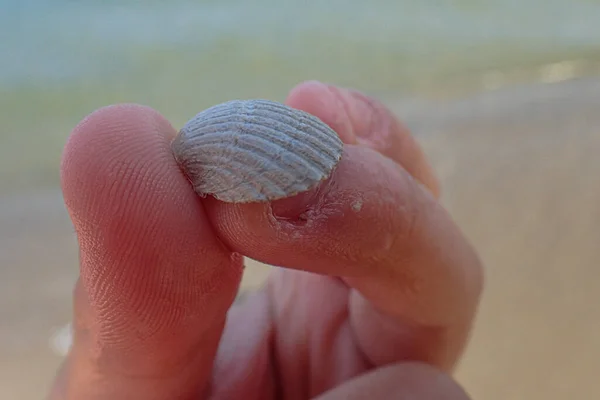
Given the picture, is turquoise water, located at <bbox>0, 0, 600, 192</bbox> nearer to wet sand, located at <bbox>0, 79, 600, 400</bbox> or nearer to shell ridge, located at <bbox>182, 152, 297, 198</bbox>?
wet sand, located at <bbox>0, 79, 600, 400</bbox>

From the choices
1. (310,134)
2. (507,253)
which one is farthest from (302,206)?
→ (507,253)

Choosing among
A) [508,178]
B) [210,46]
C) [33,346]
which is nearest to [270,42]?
[210,46]

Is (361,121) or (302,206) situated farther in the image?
(361,121)

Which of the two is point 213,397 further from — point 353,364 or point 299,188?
point 299,188

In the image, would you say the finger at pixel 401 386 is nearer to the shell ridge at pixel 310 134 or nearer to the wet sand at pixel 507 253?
the shell ridge at pixel 310 134

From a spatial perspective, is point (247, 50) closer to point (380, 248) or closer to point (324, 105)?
point (324, 105)

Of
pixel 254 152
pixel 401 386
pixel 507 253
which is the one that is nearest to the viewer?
pixel 254 152

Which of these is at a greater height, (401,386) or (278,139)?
(278,139)

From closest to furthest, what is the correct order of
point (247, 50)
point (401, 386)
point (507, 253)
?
point (401, 386)
point (507, 253)
point (247, 50)
